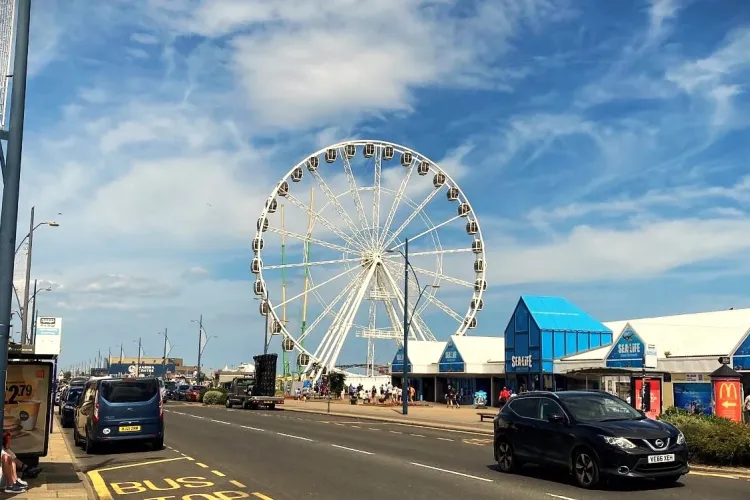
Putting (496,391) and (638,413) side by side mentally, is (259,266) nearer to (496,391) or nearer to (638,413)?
(496,391)

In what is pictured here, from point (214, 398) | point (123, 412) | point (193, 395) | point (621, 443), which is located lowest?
point (193, 395)

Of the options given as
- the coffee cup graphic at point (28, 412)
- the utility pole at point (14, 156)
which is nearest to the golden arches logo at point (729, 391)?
the coffee cup graphic at point (28, 412)

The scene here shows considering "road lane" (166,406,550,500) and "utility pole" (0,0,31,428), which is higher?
"utility pole" (0,0,31,428)

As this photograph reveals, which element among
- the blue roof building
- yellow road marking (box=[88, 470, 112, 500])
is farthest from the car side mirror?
the blue roof building

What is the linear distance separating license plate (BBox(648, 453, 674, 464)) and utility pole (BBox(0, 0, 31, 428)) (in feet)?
30.3

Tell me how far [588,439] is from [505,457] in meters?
2.80

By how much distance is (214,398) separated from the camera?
5997cm

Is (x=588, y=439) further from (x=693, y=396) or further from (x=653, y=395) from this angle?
(x=693, y=396)

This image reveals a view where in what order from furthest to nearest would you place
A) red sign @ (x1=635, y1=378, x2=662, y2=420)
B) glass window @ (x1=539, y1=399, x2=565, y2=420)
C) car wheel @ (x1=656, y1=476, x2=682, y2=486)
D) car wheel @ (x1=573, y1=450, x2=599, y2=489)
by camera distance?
red sign @ (x1=635, y1=378, x2=662, y2=420) → glass window @ (x1=539, y1=399, x2=565, y2=420) → car wheel @ (x1=656, y1=476, x2=682, y2=486) → car wheel @ (x1=573, y1=450, x2=599, y2=489)

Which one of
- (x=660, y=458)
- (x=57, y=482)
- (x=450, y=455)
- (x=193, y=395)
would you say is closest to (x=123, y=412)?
(x=57, y=482)

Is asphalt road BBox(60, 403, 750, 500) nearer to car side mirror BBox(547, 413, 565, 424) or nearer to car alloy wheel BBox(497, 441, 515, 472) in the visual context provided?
car alloy wheel BBox(497, 441, 515, 472)

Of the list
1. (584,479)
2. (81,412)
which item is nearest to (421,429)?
(81,412)

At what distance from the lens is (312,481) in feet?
46.3

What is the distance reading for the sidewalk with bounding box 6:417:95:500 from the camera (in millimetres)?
11617
